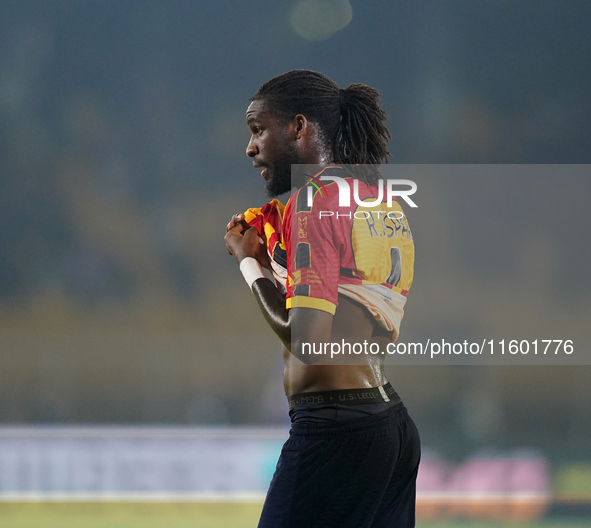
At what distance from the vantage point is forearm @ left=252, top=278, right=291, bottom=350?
122cm

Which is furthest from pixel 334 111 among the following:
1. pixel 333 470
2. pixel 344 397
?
pixel 333 470

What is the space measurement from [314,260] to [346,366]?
0.20 m

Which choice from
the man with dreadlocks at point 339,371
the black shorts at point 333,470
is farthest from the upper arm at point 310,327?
the black shorts at point 333,470

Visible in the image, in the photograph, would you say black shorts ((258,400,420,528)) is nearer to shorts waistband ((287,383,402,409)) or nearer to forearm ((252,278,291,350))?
shorts waistband ((287,383,402,409))

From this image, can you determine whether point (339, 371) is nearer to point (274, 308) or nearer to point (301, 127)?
point (274, 308)

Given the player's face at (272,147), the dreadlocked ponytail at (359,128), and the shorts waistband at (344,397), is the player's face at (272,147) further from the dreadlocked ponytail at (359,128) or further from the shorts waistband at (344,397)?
the shorts waistband at (344,397)

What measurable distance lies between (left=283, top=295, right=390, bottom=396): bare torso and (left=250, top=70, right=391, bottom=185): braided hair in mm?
294

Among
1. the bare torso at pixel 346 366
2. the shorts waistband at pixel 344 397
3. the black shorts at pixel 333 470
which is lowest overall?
the black shorts at pixel 333 470

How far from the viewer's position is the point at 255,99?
4.73 ft

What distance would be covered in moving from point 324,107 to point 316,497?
2.54 feet

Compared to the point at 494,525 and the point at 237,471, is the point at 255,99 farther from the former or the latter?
the point at 494,525

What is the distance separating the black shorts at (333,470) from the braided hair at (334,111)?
Answer: 482 millimetres

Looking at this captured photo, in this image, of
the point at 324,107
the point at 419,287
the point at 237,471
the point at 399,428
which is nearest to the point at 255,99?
the point at 324,107

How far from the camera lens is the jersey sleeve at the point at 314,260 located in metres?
1.19
